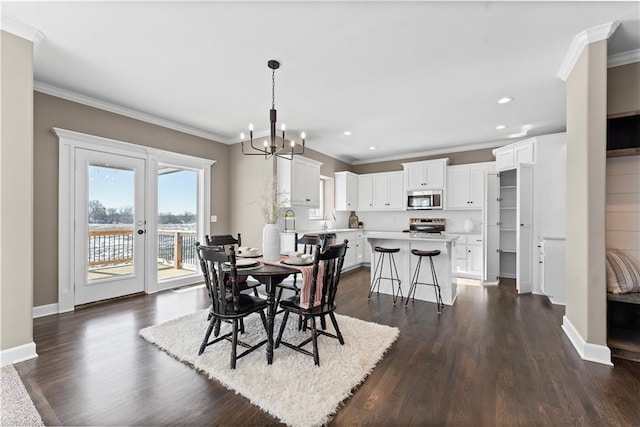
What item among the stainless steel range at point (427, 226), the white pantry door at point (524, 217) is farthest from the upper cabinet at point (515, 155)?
the stainless steel range at point (427, 226)

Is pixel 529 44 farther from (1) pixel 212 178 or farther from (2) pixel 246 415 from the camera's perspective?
(1) pixel 212 178

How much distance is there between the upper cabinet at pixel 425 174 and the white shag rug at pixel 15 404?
6.39 metres

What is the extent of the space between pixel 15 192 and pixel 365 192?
6.14 meters

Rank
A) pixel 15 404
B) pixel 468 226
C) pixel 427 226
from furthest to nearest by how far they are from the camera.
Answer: pixel 427 226 → pixel 468 226 → pixel 15 404

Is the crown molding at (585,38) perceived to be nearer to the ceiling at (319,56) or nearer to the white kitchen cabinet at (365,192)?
the ceiling at (319,56)

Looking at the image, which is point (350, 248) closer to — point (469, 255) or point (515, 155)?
point (469, 255)

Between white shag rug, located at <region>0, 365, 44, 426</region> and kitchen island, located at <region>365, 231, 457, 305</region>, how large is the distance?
3.79 metres

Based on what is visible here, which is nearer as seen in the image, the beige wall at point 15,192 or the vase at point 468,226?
the beige wall at point 15,192

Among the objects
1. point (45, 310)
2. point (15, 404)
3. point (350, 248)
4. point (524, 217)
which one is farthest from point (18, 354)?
point (524, 217)

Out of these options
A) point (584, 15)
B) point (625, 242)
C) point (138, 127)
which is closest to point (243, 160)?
point (138, 127)

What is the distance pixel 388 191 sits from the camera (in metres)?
6.88

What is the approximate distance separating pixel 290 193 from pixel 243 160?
118 cm

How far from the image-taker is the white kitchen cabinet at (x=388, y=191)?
673 cm

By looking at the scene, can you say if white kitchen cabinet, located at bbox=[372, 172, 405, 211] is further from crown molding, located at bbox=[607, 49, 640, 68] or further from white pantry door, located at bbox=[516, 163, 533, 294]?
crown molding, located at bbox=[607, 49, 640, 68]
